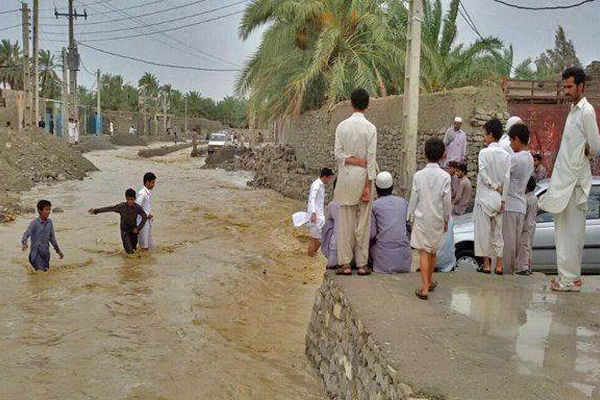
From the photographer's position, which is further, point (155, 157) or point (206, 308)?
point (155, 157)

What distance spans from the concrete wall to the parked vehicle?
9.44ft

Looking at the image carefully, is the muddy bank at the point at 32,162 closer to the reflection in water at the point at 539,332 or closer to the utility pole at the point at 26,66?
the utility pole at the point at 26,66

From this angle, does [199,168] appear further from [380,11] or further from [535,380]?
[535,380]

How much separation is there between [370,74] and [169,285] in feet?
38.0

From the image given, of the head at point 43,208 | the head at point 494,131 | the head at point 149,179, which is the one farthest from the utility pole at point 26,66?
the head at point 494,131

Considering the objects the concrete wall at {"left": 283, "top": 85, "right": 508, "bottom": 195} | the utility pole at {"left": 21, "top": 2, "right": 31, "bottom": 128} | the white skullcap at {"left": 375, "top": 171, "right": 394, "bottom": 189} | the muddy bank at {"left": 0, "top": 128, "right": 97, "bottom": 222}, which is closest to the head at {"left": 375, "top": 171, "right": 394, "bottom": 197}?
the white skullcap at {"left": 375, "top": 171, "right": 394, "bottom": 189}

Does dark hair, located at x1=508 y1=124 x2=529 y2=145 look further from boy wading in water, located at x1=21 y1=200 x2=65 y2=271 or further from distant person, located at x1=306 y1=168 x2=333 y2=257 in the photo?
boy wading in water, located at x1=21 y1=200 x2=65 y2=271

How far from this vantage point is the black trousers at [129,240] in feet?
29.3

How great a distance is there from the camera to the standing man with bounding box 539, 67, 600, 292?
469 cm

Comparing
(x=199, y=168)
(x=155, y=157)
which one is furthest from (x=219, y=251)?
(x=155, y=157)

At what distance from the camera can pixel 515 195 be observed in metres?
6.12

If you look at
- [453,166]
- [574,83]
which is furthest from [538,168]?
[574,83]

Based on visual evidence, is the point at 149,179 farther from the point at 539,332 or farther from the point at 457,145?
the point at 539,332

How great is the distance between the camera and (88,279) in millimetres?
8703
